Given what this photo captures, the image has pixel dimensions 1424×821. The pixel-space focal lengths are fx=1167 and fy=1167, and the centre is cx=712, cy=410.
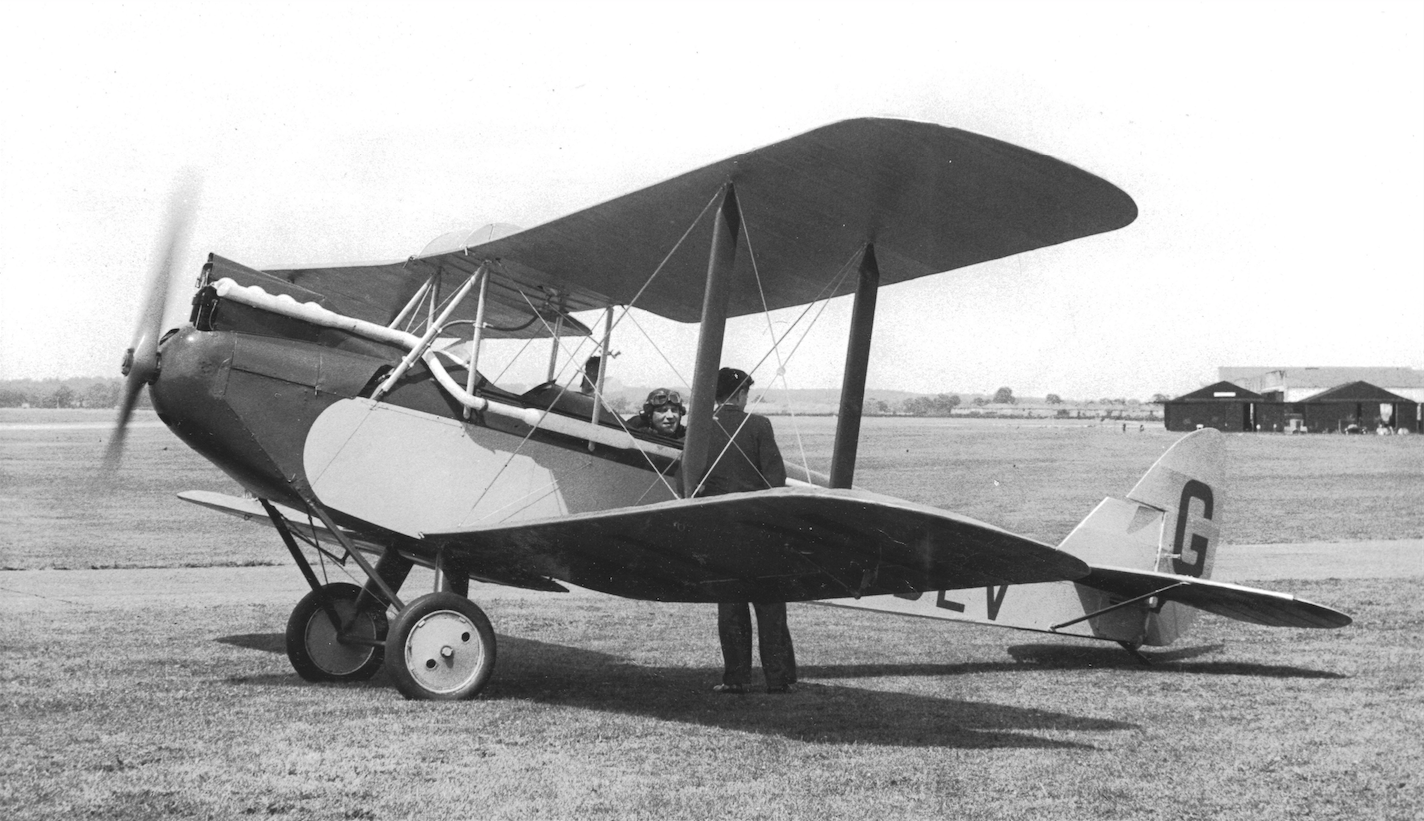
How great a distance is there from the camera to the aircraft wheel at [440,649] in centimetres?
592

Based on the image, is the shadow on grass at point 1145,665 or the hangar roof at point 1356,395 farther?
the hangar roof at point 1356,395

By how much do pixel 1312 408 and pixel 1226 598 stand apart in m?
73.3

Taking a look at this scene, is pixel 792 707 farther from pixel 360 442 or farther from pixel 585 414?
pixel 360 442

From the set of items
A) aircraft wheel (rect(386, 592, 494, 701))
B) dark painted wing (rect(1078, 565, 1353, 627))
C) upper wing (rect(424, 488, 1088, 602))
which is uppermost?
upper wing (rect(424, 488, 1088, 602))

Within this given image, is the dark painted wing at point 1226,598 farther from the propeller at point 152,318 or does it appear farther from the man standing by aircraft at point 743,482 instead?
the propeller at point 152,318

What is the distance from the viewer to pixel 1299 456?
4338 centimetres

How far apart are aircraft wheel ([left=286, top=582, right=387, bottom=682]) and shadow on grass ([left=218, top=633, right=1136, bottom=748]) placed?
0.13 m

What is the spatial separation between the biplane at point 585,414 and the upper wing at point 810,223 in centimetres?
2

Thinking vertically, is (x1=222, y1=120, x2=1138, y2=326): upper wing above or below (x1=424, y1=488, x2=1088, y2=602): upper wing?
above

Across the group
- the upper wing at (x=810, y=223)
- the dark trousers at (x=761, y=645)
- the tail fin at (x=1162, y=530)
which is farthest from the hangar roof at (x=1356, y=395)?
the dark trousers at (x=761, y=645)

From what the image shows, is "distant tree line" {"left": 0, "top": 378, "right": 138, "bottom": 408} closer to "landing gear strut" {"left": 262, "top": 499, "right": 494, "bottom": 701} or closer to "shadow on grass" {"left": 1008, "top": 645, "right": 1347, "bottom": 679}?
"landing gear strut" {"left": 262, "top": 499, "right": 494, "bottom": 701}

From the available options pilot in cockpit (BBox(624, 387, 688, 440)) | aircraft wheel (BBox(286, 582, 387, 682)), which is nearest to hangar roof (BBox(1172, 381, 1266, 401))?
pilot in cockpit (BBox(624, 387, 688, 440))

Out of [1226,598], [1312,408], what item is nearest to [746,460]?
[1226,598]

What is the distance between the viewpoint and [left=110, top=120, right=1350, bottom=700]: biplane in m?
5.31
